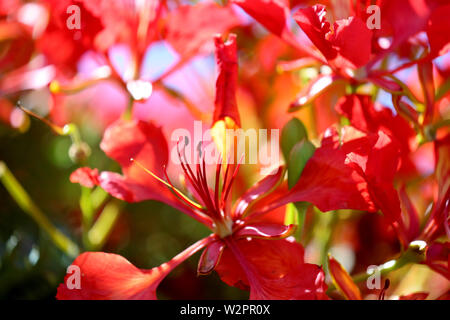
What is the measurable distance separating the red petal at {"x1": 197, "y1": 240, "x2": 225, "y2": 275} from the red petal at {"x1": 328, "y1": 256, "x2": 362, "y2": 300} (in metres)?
0.13

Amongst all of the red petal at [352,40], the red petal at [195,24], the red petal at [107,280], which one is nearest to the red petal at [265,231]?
the red petal at [107,280]

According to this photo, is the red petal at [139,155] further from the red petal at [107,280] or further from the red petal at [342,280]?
the red petal at [342,280]

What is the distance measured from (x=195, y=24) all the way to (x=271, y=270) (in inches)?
15.7

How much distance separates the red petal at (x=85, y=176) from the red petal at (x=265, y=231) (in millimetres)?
195

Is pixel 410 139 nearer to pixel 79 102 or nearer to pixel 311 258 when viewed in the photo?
pixel 311 258

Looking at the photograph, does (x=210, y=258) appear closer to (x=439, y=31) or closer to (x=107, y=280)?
(x=107, y=280)

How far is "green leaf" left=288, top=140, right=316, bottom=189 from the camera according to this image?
62 cm

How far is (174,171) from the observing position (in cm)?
88

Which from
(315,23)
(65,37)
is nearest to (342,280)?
(315,23)

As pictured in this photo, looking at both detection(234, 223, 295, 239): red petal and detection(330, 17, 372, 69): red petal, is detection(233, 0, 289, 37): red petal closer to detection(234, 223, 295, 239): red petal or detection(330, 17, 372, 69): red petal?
detection(330, 17, 372, 69): red petal

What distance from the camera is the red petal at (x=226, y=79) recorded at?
1.94 feet

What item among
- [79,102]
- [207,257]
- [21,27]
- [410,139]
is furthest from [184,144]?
[79,102]

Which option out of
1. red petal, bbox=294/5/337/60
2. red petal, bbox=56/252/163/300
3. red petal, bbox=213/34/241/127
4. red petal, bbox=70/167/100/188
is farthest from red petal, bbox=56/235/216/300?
red petal, bbox=294/5/337/60
